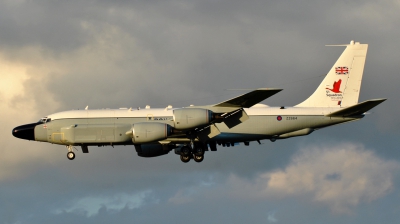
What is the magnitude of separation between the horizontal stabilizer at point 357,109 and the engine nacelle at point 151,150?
14286 mm

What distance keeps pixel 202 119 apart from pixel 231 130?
6.67 metres

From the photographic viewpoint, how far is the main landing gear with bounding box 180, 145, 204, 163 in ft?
217

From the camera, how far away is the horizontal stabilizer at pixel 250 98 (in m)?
59.4

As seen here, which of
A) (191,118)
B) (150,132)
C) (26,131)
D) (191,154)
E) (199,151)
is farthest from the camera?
(26,131)

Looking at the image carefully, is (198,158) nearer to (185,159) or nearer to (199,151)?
(199,151)

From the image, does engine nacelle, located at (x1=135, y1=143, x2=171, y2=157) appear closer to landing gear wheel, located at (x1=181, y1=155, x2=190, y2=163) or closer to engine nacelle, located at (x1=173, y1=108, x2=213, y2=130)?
landing gear wheel, located at (x1=181, y1=155, x2=190, y2=163)

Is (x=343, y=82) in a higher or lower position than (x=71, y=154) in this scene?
higher

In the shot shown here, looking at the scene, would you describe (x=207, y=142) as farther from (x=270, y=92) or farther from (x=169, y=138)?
(x=270, y=92)

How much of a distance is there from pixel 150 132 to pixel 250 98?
7999mm

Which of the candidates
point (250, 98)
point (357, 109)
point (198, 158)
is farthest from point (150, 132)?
point (357, 109)

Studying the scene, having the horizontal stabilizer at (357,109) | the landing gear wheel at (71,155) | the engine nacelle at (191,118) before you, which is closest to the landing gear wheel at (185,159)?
the engine nacelle at (191,118)

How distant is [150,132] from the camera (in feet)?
203

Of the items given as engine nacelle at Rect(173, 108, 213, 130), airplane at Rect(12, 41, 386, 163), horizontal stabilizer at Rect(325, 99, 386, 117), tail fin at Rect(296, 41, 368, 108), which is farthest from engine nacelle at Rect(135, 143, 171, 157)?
horizontal stabilizer at Rect(325, 99, 386, 117)

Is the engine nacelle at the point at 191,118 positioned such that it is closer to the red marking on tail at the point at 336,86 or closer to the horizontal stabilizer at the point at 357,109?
the horizontal stabilizer at the point at 357,109
